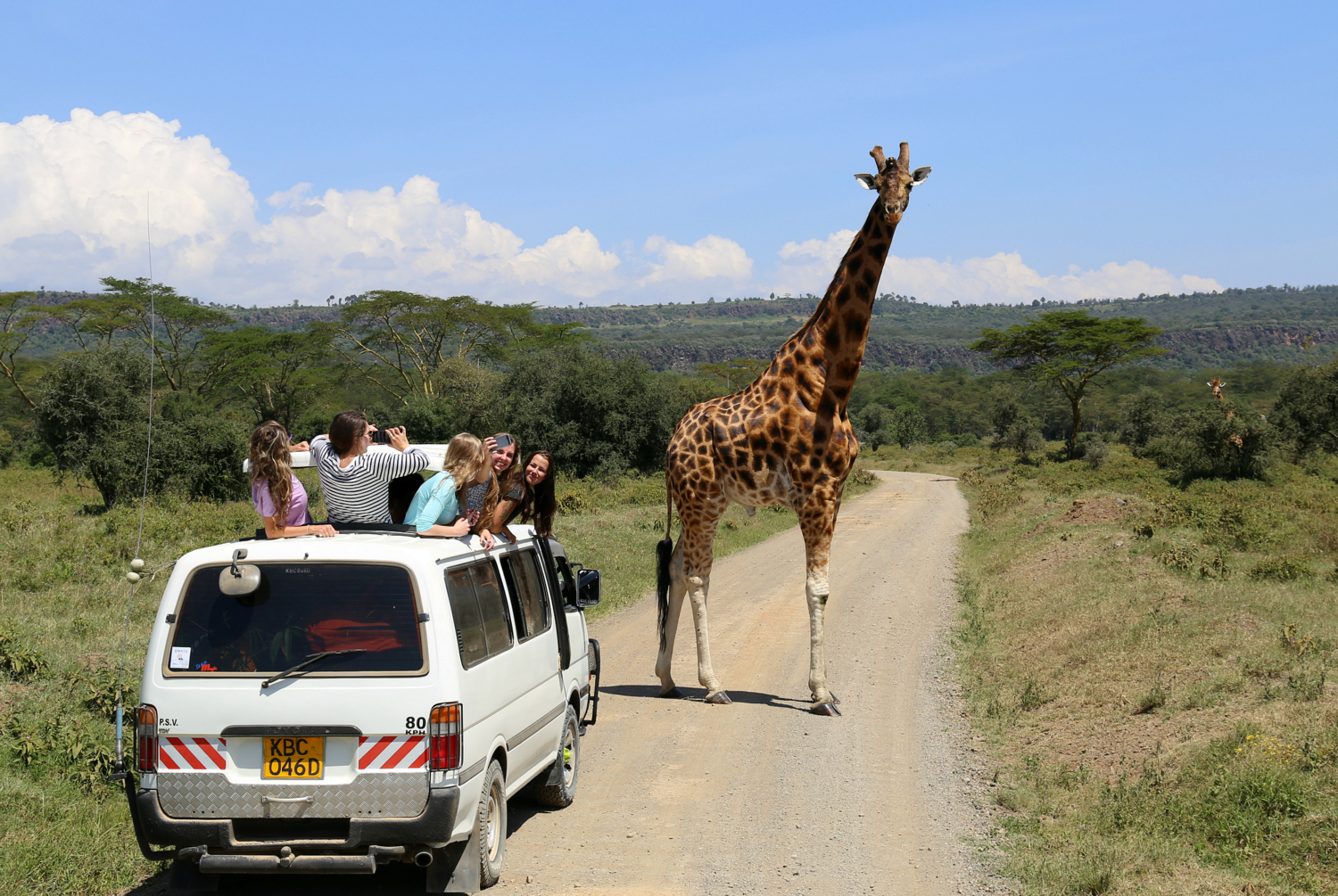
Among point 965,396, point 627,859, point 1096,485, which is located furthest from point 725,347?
point 627,859

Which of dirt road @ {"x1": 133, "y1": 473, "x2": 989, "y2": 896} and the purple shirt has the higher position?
the purple shirt

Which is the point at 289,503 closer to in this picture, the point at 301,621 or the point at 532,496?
the point at 301,621

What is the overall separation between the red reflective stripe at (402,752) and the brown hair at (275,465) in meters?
1.61

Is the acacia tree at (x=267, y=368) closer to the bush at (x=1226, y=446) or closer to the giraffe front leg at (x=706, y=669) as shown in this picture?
the bush at (x=1226, y=446)

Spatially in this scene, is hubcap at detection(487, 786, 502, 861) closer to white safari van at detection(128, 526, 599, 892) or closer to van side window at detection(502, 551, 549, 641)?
white safari van at detection(128, 526, 599, 892)

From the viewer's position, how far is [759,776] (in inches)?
297

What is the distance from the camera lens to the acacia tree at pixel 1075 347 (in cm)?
4753

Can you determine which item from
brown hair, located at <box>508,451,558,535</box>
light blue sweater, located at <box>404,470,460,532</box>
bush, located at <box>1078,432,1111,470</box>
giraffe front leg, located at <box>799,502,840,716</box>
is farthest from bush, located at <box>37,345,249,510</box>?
bush, located at <box>1078,432,1111,470</box>

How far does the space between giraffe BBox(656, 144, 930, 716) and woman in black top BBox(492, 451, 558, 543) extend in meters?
2.50

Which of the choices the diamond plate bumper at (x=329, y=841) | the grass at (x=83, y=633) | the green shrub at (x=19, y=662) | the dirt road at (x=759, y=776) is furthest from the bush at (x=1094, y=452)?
the diamond plate bumper at (x=329, y=841)

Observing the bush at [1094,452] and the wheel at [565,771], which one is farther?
the bush at [1094,452]

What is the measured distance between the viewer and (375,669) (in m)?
4.73

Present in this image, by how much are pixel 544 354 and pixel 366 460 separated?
36091 millimetres

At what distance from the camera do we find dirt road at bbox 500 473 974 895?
5793 millimetres
